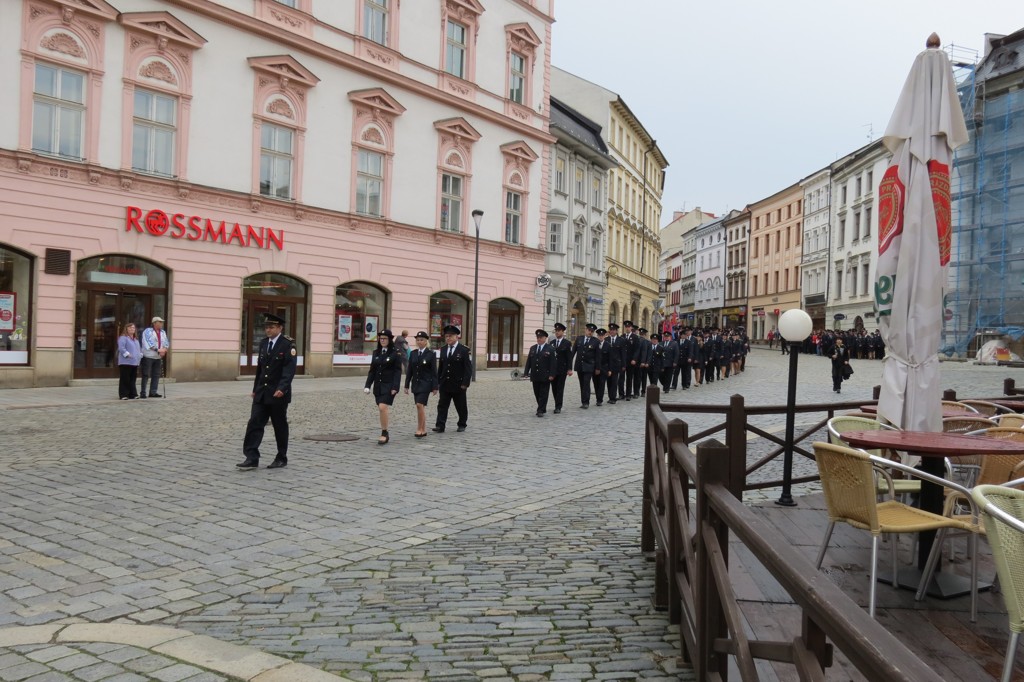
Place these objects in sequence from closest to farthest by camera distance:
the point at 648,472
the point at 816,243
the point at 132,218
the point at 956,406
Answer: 1. the point at 648,472
2. the point at 956,406
3. the point at 132,218
4. the point at 816,243

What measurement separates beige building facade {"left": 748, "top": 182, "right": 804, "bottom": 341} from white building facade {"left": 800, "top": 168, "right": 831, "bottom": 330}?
1327 millimetres

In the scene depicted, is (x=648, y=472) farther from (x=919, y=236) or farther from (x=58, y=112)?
(x=58, y=112)

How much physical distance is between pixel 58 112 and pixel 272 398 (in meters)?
13.0

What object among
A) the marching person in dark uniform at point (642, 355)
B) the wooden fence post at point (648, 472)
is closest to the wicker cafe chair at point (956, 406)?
the wooden fence post at point (648, 472)

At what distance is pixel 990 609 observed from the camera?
4527mm

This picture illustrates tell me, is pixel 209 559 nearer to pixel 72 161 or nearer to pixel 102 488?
pixel 102 488

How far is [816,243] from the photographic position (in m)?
63.0

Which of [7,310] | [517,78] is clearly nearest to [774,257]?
[517,78]

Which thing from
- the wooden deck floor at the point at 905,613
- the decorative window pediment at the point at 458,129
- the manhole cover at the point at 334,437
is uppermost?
the decorative window pediment at the point at 458,129

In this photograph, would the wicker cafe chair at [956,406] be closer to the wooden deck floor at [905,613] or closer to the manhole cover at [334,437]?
the wooden deck floor at [905,613]

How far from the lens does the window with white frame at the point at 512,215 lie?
30794 millimetres

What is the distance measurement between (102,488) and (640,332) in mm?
15729

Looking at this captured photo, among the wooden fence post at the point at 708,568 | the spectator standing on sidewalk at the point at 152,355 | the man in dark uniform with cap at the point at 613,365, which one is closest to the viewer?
the wooden fence post at the point at 708,568

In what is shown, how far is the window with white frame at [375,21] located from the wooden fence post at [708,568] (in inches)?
966
